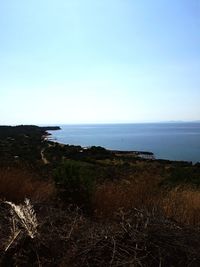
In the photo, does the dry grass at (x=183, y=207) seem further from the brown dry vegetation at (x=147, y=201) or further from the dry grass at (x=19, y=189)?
the dry grass at (x=19, y=189)

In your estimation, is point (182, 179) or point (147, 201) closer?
point (147, 201)

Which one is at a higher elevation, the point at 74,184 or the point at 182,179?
the point at 74,184

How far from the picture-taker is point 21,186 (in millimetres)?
7809

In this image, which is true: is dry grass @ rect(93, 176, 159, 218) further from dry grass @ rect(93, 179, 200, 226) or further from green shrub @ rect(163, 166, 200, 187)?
A: green shrub @ rect(163, 166, 200, 187)

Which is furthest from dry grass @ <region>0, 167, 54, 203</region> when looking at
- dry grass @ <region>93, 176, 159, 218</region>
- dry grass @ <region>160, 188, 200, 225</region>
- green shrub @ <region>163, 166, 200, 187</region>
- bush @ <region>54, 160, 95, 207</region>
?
green shrub @ <region>163, 166, 200, 187</region>

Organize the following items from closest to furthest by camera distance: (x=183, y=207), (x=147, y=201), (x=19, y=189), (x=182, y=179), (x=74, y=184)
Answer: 1. (x=183, y=207)
2. (x=147, y=201)
3. (x=74, y=184)
4. (x=19, y=189)
5. (x=182, y=179)

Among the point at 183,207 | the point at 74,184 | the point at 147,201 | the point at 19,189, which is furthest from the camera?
the point at 19,189

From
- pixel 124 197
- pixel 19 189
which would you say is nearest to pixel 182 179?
pixel 124 197

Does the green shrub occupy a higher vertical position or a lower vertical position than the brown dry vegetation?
lower

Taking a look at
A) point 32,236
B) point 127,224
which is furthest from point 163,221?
point 32,236

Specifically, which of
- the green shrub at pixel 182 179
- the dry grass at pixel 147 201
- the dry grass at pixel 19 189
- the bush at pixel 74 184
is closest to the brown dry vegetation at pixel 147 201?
the dry grass at pixel 147 201

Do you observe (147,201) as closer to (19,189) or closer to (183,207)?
(183,207)

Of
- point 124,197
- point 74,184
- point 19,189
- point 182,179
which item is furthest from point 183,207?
point 182,179

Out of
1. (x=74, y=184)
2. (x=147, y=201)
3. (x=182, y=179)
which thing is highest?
(x=74, y=184)
